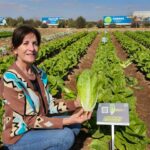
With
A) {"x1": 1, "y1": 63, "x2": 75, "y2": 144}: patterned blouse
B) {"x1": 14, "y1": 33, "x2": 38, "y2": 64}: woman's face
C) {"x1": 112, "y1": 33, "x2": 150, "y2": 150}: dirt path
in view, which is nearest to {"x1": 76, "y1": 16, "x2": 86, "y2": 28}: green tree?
{"x1": 112, "y1": 33, "x2": 150, "y2": 150}: dirt path

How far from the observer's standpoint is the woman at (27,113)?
3.94 meters

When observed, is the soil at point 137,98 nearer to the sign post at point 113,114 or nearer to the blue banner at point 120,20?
the sign post at point 113,114

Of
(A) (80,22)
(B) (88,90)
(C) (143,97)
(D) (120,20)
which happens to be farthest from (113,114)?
(A) (80,22)

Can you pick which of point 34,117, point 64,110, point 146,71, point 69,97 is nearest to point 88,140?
point 69,97

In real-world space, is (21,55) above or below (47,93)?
above

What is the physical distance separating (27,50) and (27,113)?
2.35ft

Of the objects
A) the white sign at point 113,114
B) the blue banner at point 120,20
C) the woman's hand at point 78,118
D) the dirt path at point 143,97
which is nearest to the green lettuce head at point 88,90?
the woman's hand at point 78,118

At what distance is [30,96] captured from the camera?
4070 millimetres

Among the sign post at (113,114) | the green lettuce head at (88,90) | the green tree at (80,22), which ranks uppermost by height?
the green lettuce head at (88,90)

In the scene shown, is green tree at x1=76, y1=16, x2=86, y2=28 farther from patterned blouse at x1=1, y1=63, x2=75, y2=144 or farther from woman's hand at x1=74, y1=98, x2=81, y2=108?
patterned blouse at x1=1, y1=63, x2=75, y2=144

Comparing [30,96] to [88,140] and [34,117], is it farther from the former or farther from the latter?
[88,140]

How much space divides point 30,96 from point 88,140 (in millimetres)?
2201

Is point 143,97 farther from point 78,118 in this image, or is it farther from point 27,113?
point 27,113

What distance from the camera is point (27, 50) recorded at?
4152mm
